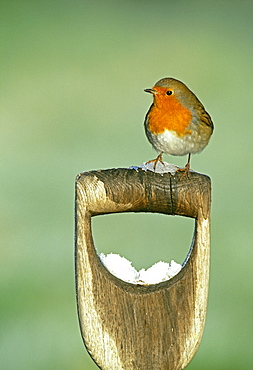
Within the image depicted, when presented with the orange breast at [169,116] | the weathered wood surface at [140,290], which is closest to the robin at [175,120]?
the orange breast at [169,116]

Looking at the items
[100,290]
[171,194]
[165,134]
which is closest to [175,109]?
[165,134]

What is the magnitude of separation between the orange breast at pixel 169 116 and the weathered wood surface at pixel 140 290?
0.43m

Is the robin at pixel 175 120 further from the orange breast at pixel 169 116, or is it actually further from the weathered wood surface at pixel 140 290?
the weathered wood surface at pixel 140 290

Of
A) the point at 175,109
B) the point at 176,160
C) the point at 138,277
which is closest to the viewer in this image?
the point at 138,277

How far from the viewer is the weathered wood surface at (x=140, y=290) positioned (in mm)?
1405

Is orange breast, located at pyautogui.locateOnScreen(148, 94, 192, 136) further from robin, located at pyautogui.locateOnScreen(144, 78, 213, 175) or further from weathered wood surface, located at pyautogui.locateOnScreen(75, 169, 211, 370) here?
weathered wood surface, located at pyautogui.locateOnScreen(75, 169, 211, 370)

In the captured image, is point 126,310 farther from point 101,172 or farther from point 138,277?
point 101,172

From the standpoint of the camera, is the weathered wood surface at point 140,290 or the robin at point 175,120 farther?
the robin at point 175,120

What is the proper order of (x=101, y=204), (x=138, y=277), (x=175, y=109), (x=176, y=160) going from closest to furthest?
(x=101, y=204)
(x=138, y=277)
(x=175, y=109)
(x=176, y=160)

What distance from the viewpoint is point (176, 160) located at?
3.53 meters

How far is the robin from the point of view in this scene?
1880mm

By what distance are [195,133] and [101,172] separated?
0.62 m

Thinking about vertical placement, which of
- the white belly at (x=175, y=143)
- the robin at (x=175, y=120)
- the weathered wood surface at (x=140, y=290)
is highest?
the robin at (x=175, y=120)

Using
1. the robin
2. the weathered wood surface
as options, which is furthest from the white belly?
the weathered wood surface
